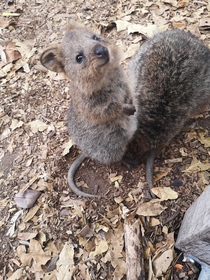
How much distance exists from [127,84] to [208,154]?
119 cm

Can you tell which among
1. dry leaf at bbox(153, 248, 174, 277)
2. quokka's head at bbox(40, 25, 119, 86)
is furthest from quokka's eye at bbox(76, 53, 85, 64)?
dry leaf at bbox(153, 248, 174, 277)

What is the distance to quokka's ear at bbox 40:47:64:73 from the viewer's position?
378 cm

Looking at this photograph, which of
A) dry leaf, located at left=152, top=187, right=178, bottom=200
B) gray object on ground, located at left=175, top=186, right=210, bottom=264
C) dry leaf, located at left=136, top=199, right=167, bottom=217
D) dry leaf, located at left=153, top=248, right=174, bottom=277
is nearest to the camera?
gray object on ground, located at left=175, top=186, right=210, bottom=264

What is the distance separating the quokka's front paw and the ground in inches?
28.7

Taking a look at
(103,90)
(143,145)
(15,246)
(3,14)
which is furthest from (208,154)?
(3,14)

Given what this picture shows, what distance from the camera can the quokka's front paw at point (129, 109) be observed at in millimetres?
3799

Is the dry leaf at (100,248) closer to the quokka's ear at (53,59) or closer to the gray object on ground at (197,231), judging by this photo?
the gray object on ground at (197,231)

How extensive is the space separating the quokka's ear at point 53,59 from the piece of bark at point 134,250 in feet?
5.59

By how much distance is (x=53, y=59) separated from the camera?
3842 millimetres

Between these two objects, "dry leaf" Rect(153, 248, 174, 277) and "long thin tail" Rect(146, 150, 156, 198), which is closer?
"dry leaf" Rect(153, 248, 174, 277)

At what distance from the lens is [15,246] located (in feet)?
12.8

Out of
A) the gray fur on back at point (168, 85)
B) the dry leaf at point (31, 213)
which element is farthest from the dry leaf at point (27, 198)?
the gray fur on back at point (168, 85)

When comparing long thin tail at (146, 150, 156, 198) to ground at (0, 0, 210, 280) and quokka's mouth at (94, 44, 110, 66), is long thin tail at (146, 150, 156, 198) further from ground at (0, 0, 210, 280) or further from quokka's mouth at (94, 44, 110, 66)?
quokka's mouth at (94, 44, 110, 66)

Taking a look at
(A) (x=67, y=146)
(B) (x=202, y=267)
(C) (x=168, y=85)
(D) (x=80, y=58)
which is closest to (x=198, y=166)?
(C) (x=168, y=85)
